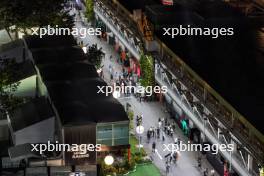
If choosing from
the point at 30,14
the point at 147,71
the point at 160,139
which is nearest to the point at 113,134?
the point at 160,139

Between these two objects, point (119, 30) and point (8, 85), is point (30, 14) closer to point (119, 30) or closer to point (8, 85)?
point (119, 30)

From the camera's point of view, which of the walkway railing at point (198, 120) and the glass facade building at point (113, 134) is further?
the glass facade building at point (113, 134)

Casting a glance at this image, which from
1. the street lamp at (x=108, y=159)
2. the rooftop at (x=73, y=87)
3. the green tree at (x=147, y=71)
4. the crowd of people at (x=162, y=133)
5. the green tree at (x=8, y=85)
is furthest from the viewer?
the green tree at (x=147, y=71)

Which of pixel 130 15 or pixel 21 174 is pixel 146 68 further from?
pixel 21 174

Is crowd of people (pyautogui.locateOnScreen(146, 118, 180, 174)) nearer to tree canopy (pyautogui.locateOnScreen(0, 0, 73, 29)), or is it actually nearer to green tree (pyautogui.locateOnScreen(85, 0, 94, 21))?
tree canopy (pyautogui.locateOnScreen(0, 0, 73, 29))

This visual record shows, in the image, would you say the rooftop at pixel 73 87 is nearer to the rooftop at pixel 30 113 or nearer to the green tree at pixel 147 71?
the rooftop at pixel 30 113

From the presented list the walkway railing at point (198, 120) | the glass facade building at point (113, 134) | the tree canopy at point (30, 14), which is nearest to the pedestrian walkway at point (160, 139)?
the walkway railing at point (198, 120)

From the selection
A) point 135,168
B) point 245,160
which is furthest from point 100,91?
point 245,160
